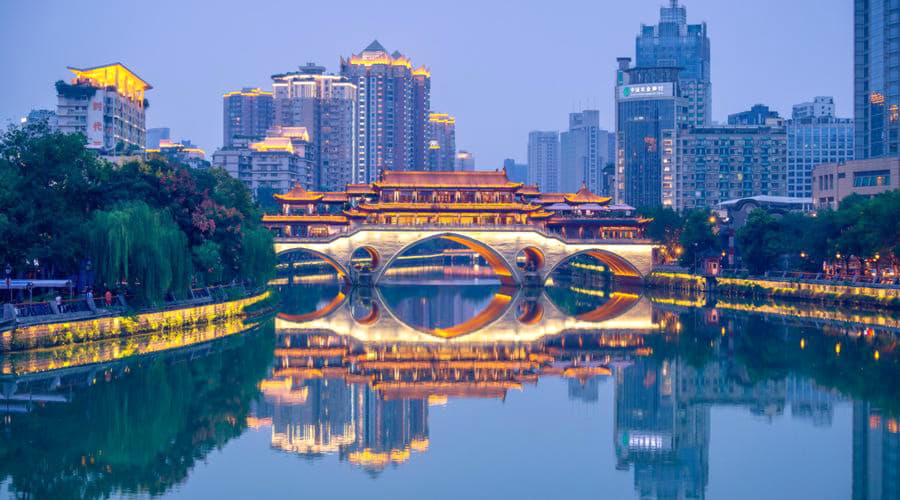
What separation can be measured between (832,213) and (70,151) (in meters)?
38.3

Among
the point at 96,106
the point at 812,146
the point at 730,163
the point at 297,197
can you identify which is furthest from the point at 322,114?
the point at 297,197

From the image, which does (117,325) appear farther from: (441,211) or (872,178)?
(872,178)

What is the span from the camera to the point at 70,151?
109 feet

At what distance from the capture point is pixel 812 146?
14675 centimetres

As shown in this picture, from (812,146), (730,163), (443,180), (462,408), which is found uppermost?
(812,146)

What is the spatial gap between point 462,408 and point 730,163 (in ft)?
329

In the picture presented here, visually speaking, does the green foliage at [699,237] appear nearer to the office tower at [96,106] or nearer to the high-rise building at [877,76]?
the high-rise building at [877,76]

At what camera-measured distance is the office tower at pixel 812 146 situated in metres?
145

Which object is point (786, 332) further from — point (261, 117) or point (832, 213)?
point (261, 117)

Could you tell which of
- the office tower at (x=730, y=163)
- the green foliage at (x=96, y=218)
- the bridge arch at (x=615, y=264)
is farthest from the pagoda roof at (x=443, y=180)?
the office tower at (x=730, y=163)

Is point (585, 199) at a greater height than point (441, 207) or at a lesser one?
greater

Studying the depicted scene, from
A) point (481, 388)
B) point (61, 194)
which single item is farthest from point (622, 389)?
point (61, 194)

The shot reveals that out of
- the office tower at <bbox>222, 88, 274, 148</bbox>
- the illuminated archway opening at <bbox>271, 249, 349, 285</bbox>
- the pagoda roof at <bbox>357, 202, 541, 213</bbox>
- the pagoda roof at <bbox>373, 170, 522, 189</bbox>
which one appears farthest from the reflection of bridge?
the office tower at <bbox>222, 88, 274, 148</bbox>

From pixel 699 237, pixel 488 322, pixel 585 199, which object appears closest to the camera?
pixel 488 322
